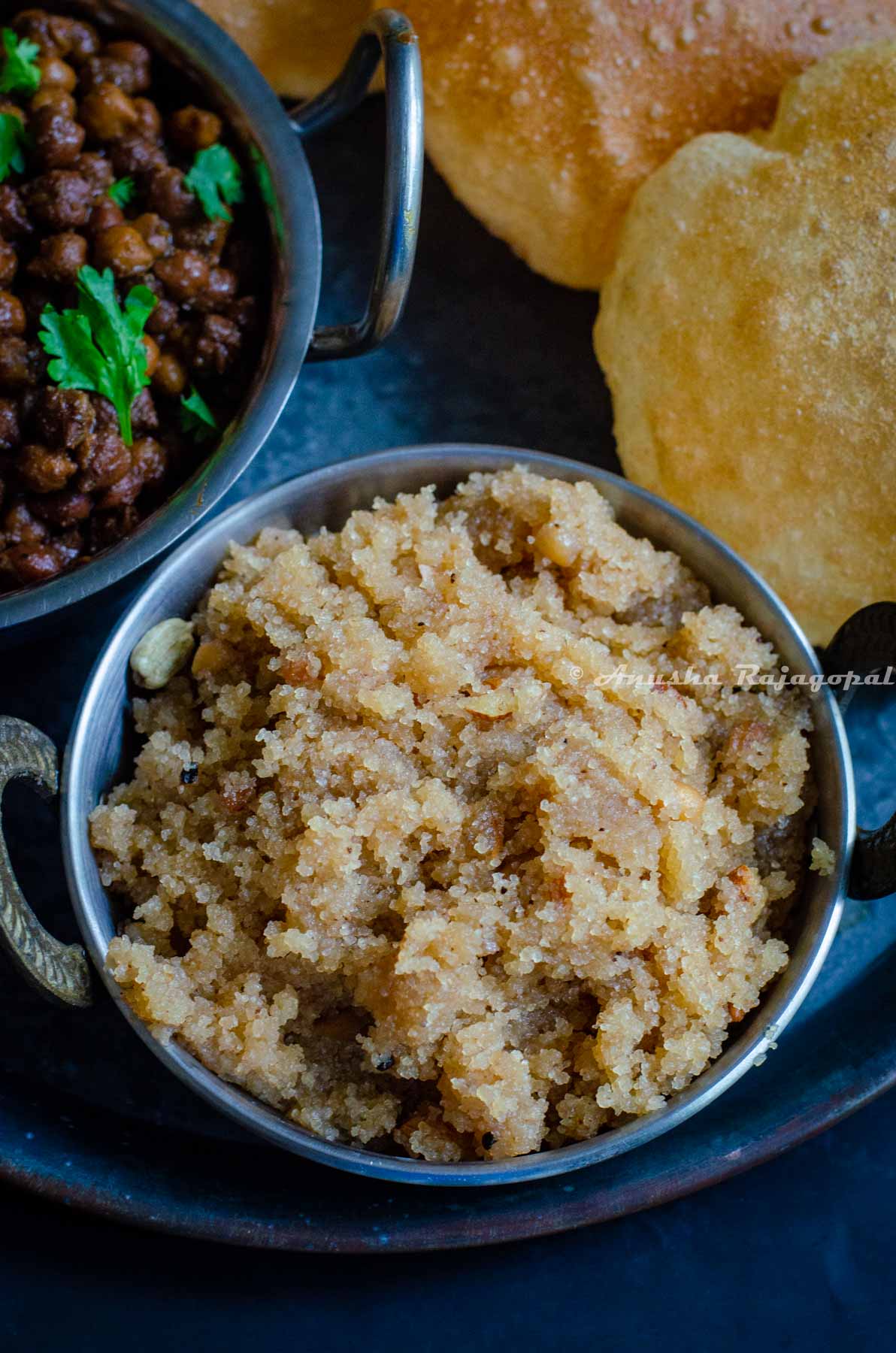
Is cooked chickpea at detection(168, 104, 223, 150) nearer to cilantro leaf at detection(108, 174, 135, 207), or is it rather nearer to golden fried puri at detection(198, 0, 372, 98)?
cilantro leaf at detection(108, 174, 135, 207)

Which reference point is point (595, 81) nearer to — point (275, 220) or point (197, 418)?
point (275, 220)

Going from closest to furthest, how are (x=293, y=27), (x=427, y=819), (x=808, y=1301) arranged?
1. (x=427, y=819)
2. (x=808, y=1301)
3. (x=293, y=27)

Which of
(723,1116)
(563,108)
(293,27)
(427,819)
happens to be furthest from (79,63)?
(723,1116)

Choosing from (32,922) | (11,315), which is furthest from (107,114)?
(32,922)

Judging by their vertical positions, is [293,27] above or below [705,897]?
above

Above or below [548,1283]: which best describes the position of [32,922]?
above

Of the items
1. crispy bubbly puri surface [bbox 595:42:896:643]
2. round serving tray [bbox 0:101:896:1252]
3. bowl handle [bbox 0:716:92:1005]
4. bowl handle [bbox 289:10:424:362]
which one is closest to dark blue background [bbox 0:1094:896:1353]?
round serving tray [bbox 0:101:896:1252]

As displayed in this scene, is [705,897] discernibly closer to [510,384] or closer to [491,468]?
[491,468]

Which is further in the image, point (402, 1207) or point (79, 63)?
point (79, 63)
